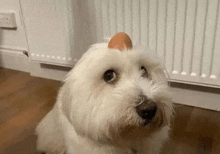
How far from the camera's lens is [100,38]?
1.52 metres

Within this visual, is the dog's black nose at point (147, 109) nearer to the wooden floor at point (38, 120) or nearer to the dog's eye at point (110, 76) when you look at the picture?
the dog's eye at point (110, 76)

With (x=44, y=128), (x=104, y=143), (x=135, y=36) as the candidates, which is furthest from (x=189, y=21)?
(x=44, y=128)

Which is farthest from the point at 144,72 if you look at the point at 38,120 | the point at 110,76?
the point at 38,120

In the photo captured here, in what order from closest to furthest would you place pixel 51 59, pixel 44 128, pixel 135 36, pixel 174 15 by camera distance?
pixel 44 128, pixel 174 15, pixel 135 36, pixel 51 59

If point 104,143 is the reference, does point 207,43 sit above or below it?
above

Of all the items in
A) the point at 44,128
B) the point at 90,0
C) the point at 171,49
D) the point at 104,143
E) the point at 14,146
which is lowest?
the point at 14,146

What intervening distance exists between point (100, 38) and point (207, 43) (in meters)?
0.66

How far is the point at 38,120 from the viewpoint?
4.77ft

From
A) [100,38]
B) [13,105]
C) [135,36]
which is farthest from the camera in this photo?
[13,105]

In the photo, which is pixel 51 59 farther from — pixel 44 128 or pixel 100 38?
pixel 44 128

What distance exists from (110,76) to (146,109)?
0.56ft

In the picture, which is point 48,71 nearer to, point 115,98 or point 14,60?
point 14,60

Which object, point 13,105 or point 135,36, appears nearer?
point 135,36

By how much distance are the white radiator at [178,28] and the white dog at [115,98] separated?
54cm
